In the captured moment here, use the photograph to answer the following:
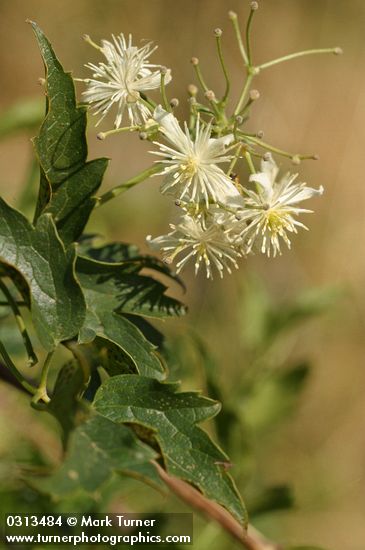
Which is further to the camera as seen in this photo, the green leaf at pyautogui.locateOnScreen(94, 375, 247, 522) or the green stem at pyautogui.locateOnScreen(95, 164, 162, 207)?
the green stem at pyautogui.locateOnScreen(95, 164, 162, 207)

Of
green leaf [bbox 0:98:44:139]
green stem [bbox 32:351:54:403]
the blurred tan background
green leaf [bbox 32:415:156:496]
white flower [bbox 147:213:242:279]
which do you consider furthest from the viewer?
the blurred tan background

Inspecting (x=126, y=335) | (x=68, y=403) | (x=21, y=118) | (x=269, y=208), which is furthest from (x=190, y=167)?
(x=21, y=118)

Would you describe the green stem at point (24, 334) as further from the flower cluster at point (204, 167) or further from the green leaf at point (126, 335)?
the flower cluster at point (204, 167)

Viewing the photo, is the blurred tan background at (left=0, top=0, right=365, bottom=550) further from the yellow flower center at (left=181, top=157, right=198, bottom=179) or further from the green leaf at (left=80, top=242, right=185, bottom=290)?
the yellow flower center at (left=181, top=157, right=198, bottom=179)

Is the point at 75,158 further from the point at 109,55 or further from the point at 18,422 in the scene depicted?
the point at 18,422

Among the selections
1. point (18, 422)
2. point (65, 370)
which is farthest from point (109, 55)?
point (18, 422)

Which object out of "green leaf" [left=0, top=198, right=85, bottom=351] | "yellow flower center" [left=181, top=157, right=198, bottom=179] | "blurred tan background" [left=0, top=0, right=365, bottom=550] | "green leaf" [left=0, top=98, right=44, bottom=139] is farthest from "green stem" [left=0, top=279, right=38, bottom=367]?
"blurred tan background" [left=0, top=0, right=365, bottom=550]

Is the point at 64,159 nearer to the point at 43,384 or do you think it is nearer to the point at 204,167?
the point at 204,167
